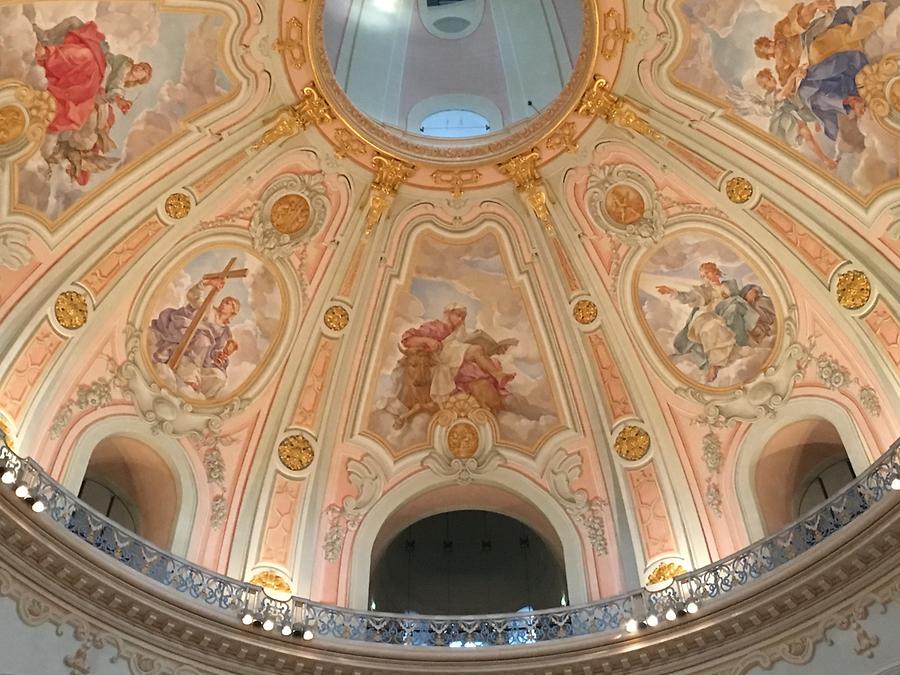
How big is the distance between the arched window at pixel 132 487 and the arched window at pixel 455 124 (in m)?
7.45

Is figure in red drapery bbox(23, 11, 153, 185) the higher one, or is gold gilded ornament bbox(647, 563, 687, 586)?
figure in red drapery bbox(23, 11, 153, 185)

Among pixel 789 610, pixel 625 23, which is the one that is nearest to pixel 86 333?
pixel 625 23

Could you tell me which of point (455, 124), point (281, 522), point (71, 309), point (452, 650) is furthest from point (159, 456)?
point (455, 124)

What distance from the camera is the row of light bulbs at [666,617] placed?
11492mm

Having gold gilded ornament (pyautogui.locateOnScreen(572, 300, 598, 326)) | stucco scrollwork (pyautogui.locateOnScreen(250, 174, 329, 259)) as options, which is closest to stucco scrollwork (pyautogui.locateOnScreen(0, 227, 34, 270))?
stucco scrollwork (pyautogui.locateOnScreen(250, 174, 329, 259))

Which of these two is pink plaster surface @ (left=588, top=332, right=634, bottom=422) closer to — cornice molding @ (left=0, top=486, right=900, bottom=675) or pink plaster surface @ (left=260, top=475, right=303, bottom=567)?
cornice molding @ (left=0, top=486, right=900, bottom=675)

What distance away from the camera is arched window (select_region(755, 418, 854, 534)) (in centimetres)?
1349

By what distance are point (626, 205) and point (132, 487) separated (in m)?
8.85

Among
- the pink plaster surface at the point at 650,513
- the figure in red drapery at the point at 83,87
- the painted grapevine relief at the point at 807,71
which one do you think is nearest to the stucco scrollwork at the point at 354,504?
the pink plaster surface at the point at 650,513

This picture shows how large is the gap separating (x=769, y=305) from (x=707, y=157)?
2.42 meters

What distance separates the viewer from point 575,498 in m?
14.6

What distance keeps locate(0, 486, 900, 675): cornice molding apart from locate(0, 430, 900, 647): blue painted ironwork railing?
27 cm

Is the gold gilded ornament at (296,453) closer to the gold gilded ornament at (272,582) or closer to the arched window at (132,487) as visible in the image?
the arched window at (132,487)

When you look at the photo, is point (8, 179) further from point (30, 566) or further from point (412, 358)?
point (412, 358)
